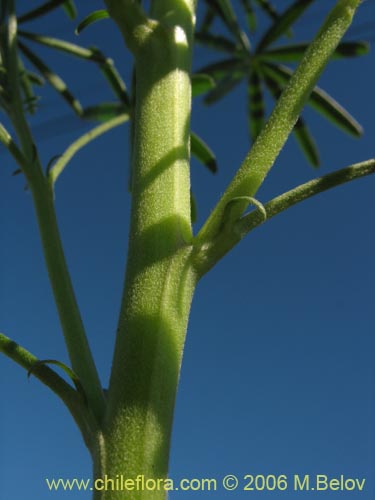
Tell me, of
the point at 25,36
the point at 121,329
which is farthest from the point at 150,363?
the point at 25,36

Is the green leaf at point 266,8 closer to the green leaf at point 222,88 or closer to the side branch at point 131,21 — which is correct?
the green leaf at point 222,88

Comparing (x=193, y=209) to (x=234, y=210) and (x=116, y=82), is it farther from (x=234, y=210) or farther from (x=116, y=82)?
(x=234, y=210)

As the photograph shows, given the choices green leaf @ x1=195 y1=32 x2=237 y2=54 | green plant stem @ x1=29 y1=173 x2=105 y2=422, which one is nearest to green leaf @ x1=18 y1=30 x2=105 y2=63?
green leaf @ x1=195 y1=32 x2=237 y2=54

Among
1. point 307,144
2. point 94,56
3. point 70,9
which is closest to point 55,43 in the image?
point 94,56

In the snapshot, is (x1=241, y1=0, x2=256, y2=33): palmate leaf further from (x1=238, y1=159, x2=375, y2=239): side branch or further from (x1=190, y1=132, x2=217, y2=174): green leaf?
(x1=238, y1=159, x2=375, y2=239): side branch

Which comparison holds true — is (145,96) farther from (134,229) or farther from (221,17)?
(221,17)

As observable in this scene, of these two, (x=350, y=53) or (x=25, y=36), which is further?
(x=350, y=53)

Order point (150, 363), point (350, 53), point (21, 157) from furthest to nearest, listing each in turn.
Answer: point (350, 53) → point (21, 157) → point (150, 363)
